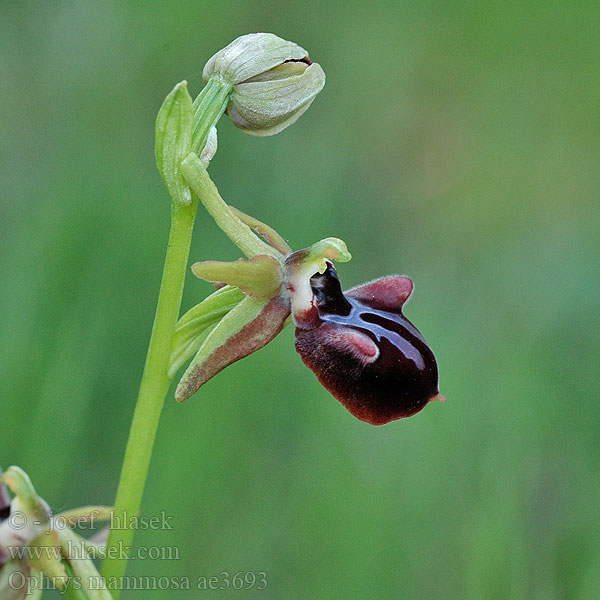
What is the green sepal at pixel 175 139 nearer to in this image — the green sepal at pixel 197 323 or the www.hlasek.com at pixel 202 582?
the green sepal at pixel 197 323

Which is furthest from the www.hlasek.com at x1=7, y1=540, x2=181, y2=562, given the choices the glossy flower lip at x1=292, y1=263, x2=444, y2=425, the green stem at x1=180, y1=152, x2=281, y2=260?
the green stem at x1=180, y1=152, x2=281, y2=260

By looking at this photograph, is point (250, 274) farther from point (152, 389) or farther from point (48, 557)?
point (48, 557)

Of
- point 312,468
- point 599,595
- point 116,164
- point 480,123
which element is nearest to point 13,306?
point 116,164

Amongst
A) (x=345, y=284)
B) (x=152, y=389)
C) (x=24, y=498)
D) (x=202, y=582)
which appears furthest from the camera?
(x=345, y=284)

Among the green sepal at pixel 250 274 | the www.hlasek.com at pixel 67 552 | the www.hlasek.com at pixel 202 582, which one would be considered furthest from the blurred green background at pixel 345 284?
the green sepal at pixel 250 274

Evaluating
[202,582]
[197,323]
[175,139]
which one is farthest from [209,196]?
[202,582]

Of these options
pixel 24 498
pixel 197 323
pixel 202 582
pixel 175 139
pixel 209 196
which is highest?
pixel 175 139

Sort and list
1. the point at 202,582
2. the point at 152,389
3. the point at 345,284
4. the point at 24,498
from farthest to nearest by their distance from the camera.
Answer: the point at 345,284, the point at 202,582, the point at 152,389, the point at 24,498

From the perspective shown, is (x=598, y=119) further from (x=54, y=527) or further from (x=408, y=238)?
(x=54, y=527)
